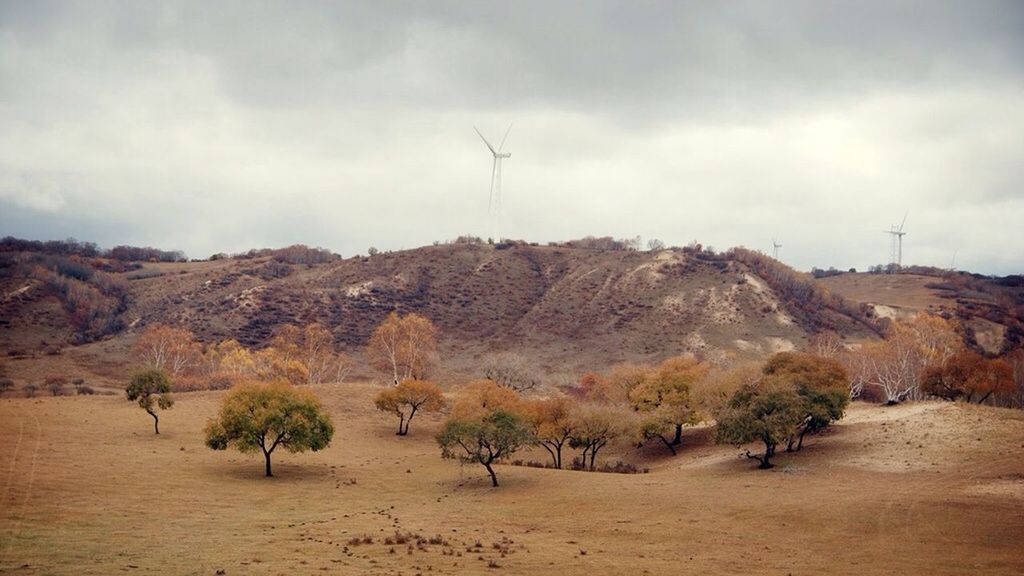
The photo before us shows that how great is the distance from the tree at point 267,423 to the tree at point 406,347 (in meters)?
51.1

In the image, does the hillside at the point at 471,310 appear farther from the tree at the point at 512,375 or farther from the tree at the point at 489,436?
the tree at the point at 489,436

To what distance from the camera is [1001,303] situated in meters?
197

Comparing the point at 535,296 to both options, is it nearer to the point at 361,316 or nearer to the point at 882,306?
the point at 361,316

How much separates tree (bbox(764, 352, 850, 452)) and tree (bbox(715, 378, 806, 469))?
1291mm

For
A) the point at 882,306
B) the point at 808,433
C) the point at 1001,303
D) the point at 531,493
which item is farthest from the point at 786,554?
the point at 1001,303

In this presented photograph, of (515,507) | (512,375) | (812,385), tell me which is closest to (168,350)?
(512,375)

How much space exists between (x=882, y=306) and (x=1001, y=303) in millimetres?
31475

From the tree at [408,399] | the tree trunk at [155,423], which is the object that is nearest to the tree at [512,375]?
the tree at [408,399]

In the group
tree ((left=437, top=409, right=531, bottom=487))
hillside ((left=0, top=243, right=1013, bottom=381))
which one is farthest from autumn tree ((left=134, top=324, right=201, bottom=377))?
tree ((left=437, top=409, right=531, bottom=487))

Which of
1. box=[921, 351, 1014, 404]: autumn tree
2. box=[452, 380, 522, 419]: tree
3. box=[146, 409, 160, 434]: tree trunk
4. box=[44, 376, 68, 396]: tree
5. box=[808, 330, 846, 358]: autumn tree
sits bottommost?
box=[146, 409, 160, 434]: tree trunk

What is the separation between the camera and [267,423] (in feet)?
210

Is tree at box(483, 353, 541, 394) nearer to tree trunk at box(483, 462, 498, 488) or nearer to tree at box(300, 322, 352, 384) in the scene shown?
tree at box(300, 322, 352, 384)

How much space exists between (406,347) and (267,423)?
5940cm

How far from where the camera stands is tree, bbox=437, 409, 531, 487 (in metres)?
61.5
